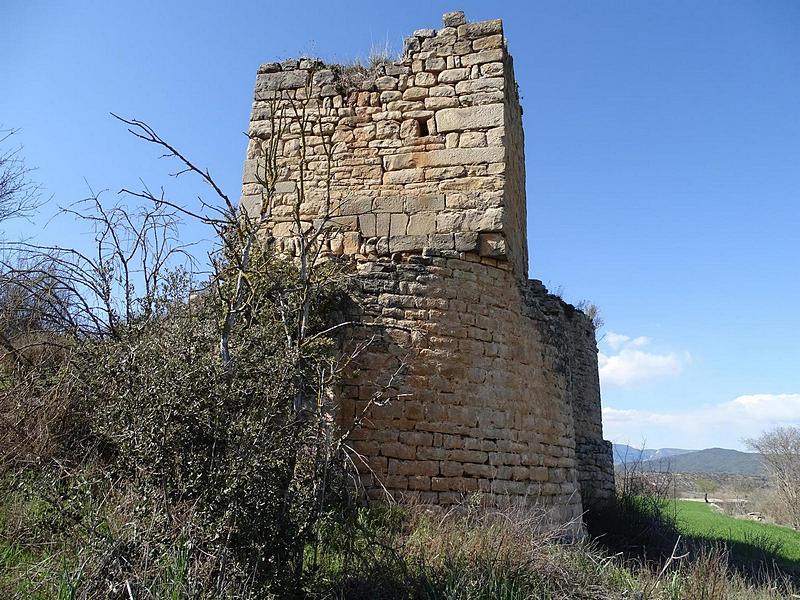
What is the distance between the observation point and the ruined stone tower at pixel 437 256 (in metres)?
6.11

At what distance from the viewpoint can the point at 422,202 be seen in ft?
23.0

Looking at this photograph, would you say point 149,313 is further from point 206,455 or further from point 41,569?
point 41,569

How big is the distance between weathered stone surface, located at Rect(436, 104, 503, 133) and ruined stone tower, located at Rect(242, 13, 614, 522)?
0.02 meters

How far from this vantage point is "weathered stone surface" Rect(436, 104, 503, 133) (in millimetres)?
6977

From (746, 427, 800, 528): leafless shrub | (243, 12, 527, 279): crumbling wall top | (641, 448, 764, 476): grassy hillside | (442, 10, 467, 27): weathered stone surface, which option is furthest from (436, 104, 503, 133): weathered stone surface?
(641, 448, 764, 476): grassy hillside

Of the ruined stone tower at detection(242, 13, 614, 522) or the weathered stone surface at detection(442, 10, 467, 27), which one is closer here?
the ruined stone tower at detection(242, 13, 614, 522)

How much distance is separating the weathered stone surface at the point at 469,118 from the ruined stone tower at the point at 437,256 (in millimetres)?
16

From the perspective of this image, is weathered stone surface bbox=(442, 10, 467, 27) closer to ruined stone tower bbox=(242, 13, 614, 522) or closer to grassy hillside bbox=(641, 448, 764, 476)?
ruined stone tower bbox=(242, 13, 614, 522)

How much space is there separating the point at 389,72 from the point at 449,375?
375cm

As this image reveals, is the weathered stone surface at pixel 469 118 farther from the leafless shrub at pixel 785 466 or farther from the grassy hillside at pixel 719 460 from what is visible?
the grassy hillside at pixel 719 460

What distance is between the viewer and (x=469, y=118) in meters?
7.08

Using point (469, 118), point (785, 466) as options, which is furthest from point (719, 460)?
point (469, 118)

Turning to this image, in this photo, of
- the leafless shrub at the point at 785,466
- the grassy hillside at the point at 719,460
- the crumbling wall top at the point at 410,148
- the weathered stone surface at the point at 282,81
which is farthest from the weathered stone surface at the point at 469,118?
the grassy hillside at the point at 719,460

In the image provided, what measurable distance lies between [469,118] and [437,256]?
1.75 metres
